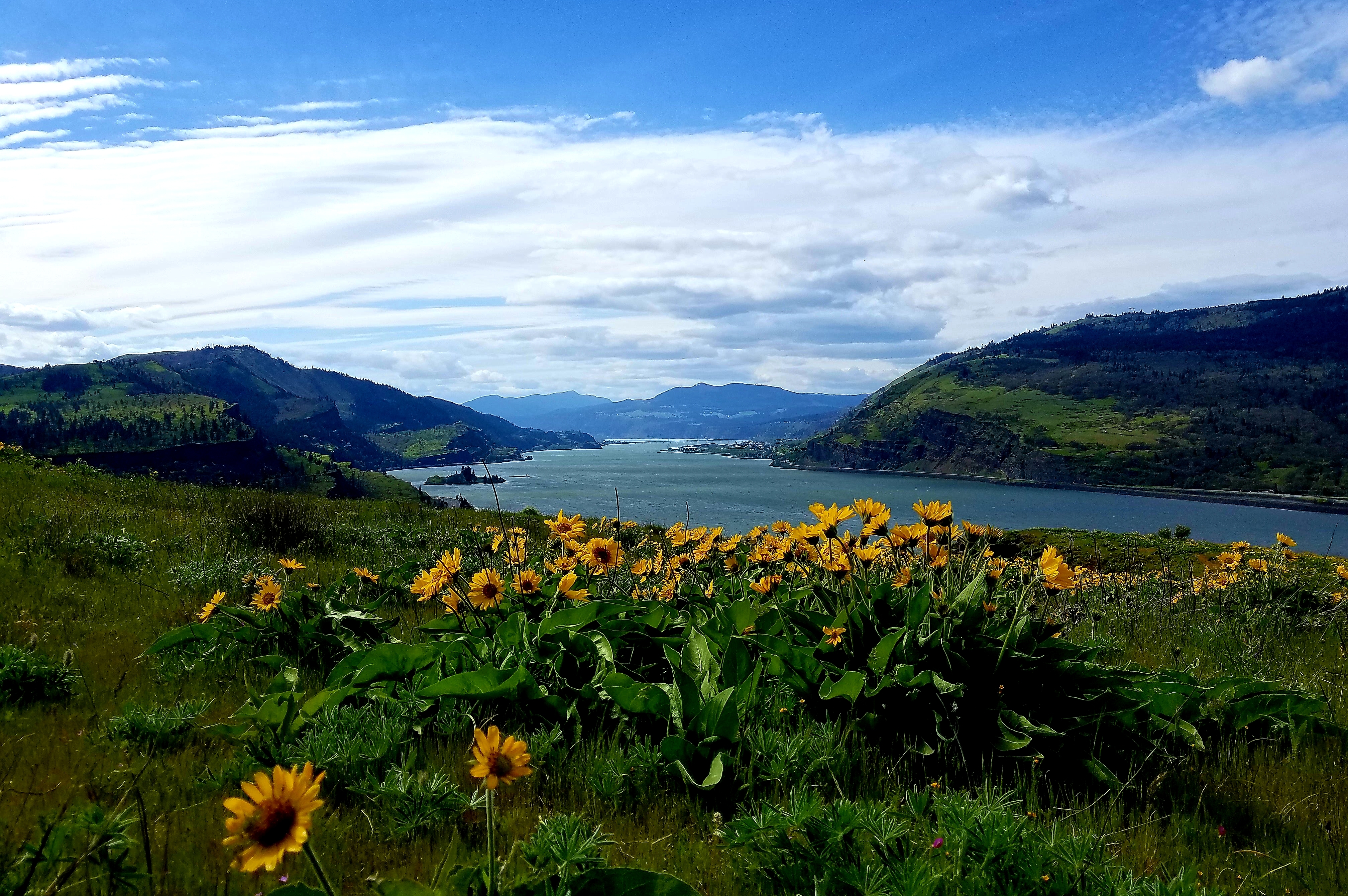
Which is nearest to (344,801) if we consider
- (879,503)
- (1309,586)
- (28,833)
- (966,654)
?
(28,833)

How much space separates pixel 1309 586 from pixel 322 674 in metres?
8.65

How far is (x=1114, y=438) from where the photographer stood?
163875 millimetres

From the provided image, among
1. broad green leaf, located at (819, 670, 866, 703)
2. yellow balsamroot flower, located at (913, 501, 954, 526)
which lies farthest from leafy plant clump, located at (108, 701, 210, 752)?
yellow balsamroot flower, located at (913, 501, 954, 526)

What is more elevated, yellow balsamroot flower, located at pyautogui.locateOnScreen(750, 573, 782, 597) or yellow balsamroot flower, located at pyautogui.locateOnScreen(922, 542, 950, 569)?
yellow balsamroot flower, located at pyautogui.locateOnScreen(922, 542, 950, 569)

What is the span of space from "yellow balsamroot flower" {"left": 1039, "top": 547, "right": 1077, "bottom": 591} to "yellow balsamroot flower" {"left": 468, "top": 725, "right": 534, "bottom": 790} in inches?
109

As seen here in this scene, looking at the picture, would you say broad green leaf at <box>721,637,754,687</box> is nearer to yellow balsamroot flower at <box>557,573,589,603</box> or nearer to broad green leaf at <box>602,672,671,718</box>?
broad green leaf at <box>602,672,671,718</box>

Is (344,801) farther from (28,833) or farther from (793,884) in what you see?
(793,884)

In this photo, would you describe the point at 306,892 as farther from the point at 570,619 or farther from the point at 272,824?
the point at 570,619

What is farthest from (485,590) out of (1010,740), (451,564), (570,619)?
(1010,740)

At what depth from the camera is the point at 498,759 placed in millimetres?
1531

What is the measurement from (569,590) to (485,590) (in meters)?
0.56

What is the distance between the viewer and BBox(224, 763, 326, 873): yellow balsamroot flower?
4.16 ft

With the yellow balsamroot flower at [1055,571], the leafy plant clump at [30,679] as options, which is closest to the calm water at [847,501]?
the leafy plant clump at [30,679]

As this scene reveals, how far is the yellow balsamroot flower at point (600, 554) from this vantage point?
4504 millimetres
